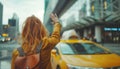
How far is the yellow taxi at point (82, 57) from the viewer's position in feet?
24.7

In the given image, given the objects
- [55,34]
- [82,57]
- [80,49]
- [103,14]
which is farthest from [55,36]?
[103,14]

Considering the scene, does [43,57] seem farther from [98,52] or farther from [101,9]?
[101,9]

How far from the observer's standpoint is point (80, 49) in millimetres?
8977

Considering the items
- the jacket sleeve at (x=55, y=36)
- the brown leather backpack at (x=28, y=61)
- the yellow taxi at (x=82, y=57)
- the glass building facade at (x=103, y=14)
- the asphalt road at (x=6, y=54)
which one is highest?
the glass building facade at (x=103, y=14)

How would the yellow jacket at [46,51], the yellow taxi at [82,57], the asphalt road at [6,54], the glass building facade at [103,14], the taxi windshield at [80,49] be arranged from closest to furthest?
the yellow jacket at [46,51]
the yellow taxi at [82,57]
the taxi windshield at [80,49]
the asphalt road at [6,54]
the glass building facade at [103,14]

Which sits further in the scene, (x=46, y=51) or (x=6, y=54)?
(x=6, y=54)

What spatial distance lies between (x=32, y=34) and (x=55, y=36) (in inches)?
9.6

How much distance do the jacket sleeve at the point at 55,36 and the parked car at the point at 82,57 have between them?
4.24m

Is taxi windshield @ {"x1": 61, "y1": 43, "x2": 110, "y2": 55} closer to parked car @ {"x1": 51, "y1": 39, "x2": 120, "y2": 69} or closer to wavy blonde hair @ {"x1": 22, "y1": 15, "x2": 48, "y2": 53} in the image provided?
parked car @ {"x1": 51, "y1": 39, "x2": 120, "y2": 69}

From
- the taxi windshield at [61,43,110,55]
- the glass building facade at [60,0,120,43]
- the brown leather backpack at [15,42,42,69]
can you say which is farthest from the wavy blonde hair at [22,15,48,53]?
the glass building facade at [60,0,120,43]

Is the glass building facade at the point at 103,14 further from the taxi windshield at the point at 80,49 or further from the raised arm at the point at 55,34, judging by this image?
the raised arm at the point at 55,34

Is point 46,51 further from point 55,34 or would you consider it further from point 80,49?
point 80,49

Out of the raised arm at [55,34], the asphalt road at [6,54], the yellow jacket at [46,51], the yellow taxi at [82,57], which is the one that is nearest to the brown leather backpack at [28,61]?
the yellow jacket at [46,51]

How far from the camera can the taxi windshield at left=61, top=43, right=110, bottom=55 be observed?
8805 millimetres
